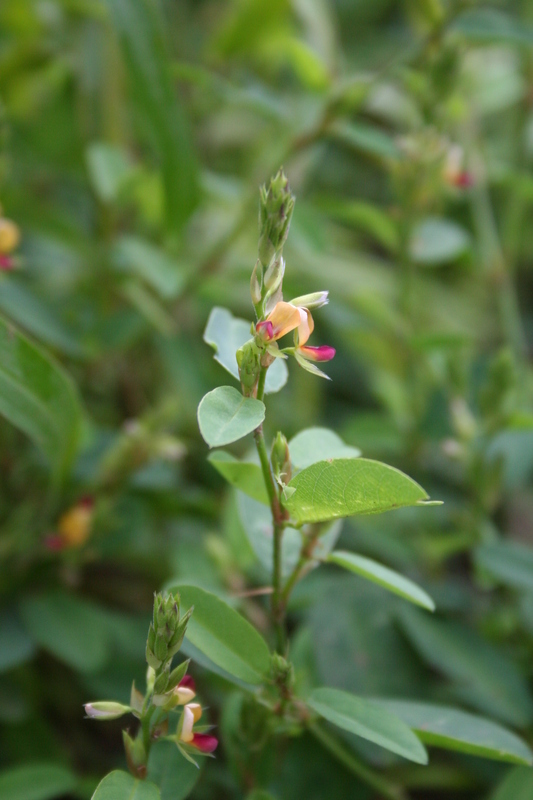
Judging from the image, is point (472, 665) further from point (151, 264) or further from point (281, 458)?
point (151, 264)

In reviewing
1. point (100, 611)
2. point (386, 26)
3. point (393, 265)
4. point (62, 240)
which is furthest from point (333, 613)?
point (386, 26)

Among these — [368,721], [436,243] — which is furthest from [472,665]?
[436,243]

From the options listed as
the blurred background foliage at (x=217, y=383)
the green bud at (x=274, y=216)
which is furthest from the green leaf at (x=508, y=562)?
the green bud at (x=274, y=216)

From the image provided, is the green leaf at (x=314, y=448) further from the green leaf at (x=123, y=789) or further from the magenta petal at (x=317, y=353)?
the green leaf at (x=123, y=789)

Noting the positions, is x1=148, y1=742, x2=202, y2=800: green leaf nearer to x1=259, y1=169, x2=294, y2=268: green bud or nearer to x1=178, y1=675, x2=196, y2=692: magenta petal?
x1=178, y1=675, x2=196, y2=692: magenta petal

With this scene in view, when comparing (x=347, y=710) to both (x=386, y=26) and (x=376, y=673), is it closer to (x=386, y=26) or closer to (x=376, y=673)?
(x=376, y=673)

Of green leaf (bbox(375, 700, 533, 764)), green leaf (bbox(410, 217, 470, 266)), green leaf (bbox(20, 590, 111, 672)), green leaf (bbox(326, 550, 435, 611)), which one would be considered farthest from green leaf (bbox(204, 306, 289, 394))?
green leaf (bbox(410, 217, 470, 266))
